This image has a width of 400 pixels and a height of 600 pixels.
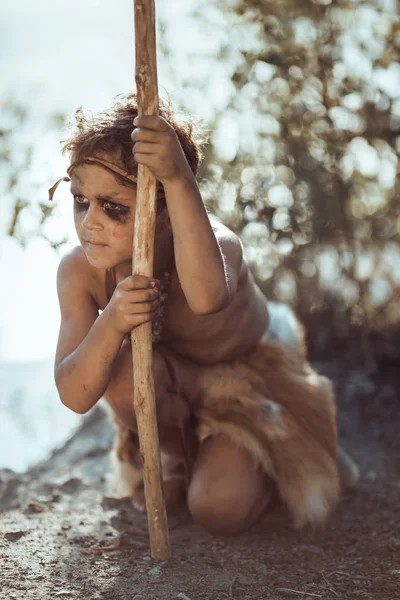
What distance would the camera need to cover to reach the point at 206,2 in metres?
2.59

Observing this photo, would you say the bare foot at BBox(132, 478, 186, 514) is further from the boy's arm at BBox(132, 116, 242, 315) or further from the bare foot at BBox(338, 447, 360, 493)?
the boy's arm at BBox(132, 116, 242, 315)

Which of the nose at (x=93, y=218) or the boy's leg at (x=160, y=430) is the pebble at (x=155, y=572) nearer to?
the boy's leg at (x=160, y=430)

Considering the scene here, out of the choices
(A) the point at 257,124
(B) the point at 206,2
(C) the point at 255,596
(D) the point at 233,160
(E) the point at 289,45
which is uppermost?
(B) the point at 206,2

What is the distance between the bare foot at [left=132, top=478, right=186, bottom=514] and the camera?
190cm

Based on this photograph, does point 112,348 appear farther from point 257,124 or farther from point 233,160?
point 257,124

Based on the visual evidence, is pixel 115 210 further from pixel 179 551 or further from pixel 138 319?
pixel 179 551

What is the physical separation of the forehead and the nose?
0.03m

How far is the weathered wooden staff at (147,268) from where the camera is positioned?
125 centimetres

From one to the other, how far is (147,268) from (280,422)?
69cm

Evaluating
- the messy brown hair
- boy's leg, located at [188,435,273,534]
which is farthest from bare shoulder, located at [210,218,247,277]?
boy's leg, located at [188,435,273,534]

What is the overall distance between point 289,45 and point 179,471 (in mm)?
1652

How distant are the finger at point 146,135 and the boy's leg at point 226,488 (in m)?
0.89

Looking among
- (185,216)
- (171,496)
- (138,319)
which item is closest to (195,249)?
(185,216)

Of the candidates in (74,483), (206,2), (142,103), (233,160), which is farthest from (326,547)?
(206,2)
